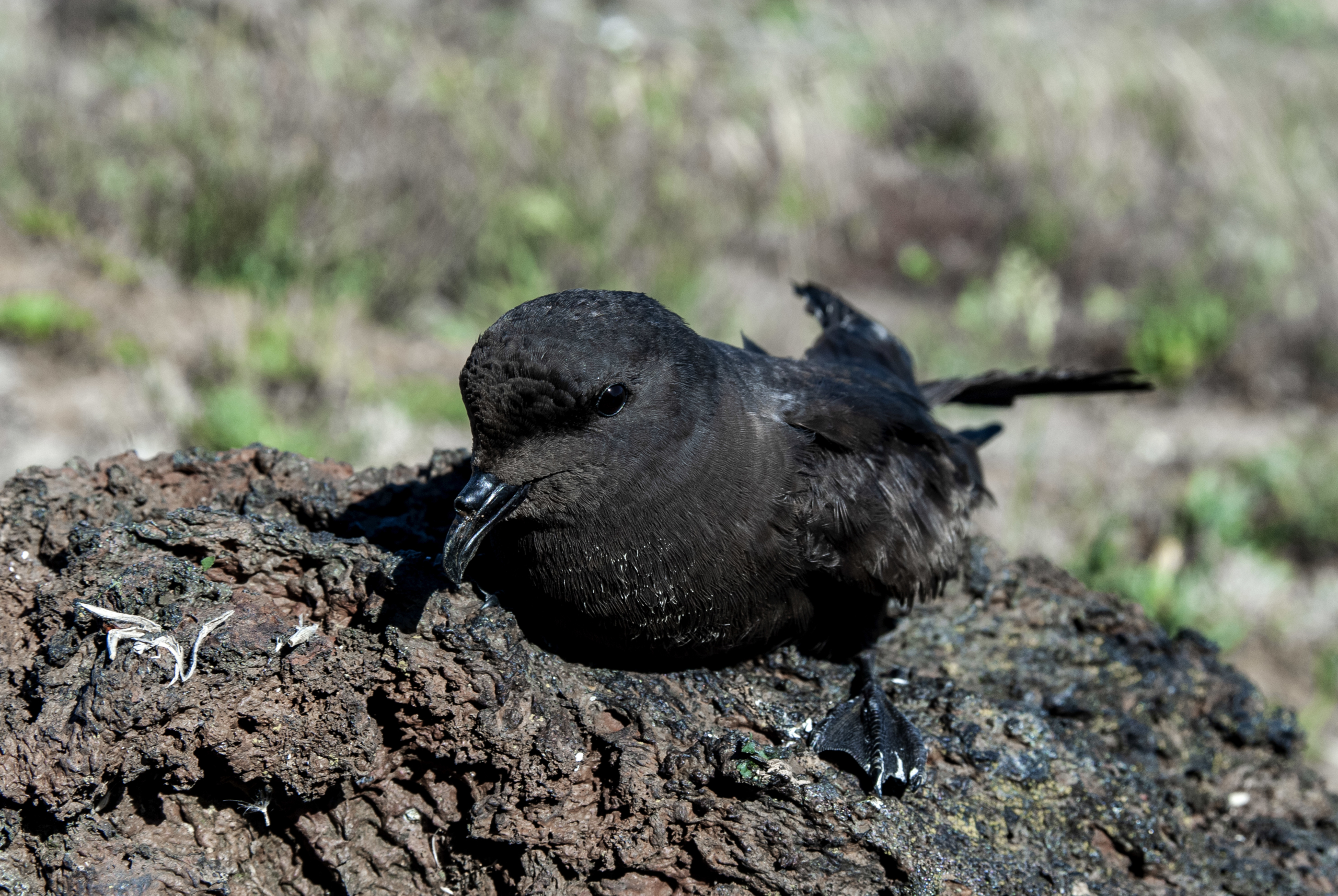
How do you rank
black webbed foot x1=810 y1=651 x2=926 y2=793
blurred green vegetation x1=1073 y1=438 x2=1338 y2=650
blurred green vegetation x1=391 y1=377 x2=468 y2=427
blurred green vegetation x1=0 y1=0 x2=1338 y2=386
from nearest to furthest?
1. black webbed foot x1=810 y1=651 x2=926 y2=793
2. blurred green vegetation x1=1073 y1=438 x2=1338 y2=650
3. blurred green vegetation x1=391 y1=377 x2=468 y2=427
4. blurred green vegetation x1=0 y1=0 x2=1338 y2=386

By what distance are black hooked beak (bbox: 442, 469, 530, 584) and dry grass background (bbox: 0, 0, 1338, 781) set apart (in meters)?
3.66

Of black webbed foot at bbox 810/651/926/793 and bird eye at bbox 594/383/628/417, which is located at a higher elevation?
bird eye at bbox 594/383/628/417

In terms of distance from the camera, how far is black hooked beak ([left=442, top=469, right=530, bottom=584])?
8.38 ft

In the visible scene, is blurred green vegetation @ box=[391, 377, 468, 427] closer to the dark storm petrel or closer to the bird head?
the dark storm petrel

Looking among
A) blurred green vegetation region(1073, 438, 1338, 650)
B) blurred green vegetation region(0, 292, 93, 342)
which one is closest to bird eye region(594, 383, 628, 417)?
blurred green vegetation region(1073, 438, 1338, 650)

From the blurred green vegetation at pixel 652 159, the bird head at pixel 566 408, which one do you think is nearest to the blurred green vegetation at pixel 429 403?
the blurred green vegetation at pixel 652 159

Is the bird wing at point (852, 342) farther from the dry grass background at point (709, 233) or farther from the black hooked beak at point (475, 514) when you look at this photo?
the black hooked beak at point (475, 514)

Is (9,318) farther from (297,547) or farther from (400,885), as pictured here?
(400,885)

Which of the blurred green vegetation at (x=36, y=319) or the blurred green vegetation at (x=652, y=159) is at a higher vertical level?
the blurred green vegetation at (x=652, y=159)

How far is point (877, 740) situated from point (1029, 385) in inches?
87.6

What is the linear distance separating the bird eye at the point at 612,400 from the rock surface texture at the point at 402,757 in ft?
2.10

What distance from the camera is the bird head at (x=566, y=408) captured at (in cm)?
256

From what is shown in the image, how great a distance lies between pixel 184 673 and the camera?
2.53m

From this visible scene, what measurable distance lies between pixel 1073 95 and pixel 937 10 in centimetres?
479
